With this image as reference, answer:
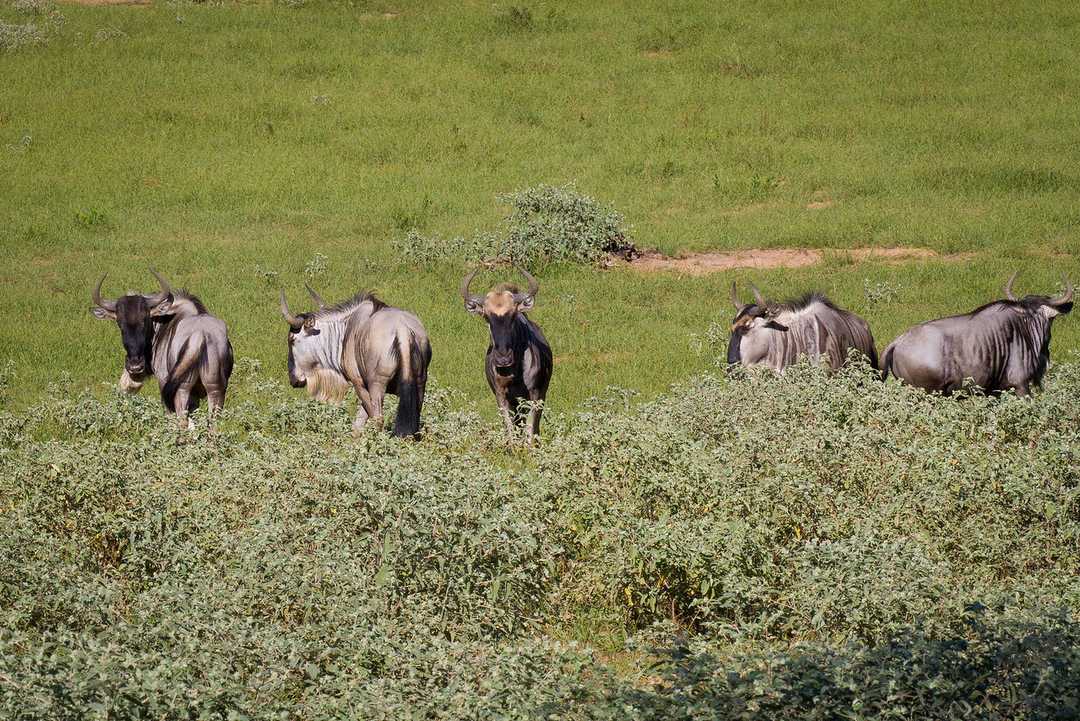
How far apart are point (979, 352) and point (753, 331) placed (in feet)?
6.41

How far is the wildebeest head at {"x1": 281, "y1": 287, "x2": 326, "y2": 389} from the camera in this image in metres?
13.0

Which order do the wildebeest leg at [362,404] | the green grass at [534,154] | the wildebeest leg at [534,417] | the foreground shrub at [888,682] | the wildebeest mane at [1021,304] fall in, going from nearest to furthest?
the foreground shrub at [888,682]
the wildebeest leg at [534,417]
the wildebeest leg at [362,404]
the wildebeest mane at [1021,304]
the green grass at [534,154]

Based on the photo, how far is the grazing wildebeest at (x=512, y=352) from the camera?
12441 mm

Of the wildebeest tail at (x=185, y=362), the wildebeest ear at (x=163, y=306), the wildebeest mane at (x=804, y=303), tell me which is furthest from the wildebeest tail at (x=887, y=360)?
the wildebeest ear at (x=163, y=306)

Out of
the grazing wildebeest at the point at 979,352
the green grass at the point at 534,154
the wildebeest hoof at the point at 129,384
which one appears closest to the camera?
the grazing wildebeest at the point at 979,352

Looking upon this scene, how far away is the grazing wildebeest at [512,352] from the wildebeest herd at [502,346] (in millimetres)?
12

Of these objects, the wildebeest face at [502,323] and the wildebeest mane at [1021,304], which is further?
the wildebeest mane at [1021,304]

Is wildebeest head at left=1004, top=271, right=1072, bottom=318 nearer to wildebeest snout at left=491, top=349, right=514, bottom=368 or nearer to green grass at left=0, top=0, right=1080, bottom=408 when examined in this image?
green grass at left=0, top=0, right=1080, bottom=408

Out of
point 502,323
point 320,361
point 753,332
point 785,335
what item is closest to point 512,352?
point 502,323

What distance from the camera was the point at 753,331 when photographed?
43.4 ft

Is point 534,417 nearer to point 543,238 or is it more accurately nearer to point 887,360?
point 887,360

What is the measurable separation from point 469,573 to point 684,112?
20663 mm

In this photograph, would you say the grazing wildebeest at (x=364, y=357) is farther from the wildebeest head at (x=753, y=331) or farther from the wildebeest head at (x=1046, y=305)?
the wildebeest head at (x=1046, y=305)

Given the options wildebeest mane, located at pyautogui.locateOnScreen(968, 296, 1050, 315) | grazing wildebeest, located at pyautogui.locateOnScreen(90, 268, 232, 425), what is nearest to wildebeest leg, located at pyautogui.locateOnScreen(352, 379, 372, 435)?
grazing wildebeest, located at pyautogui.locateOnScreen(90, 268, 232, 425)
